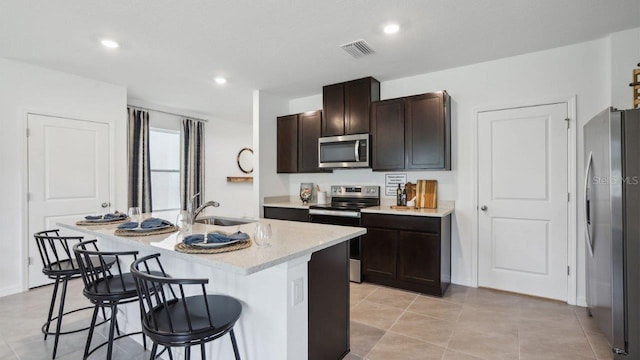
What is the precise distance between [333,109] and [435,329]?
284 centimetres

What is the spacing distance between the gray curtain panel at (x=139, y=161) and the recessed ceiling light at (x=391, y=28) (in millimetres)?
4155

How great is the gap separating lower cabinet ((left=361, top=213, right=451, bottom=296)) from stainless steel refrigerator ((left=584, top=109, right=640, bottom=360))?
4.27 feet

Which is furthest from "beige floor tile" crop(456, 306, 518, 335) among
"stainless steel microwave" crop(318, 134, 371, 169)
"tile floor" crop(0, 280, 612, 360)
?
"stainless steel microwave" crop(318, 134, 371, 169)

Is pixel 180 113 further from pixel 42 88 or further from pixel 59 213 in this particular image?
pixel 59 213

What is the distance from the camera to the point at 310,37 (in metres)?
2.81

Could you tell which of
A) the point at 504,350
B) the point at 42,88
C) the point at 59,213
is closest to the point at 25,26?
the point at 42,88

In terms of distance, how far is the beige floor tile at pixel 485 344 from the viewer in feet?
7.13

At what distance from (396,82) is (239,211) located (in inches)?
169

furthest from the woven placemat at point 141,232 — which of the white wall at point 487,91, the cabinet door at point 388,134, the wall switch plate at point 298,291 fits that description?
the white wall at point 487,91

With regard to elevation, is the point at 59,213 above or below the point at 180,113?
below

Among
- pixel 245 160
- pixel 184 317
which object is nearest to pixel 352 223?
pixel 184 317

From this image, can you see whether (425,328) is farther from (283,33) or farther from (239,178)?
(239,178)

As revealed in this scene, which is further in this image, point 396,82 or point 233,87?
point 233,87

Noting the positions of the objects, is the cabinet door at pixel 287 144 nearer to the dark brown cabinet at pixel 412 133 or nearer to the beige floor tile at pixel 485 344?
the dark brown cabinet at pixel 412 133
